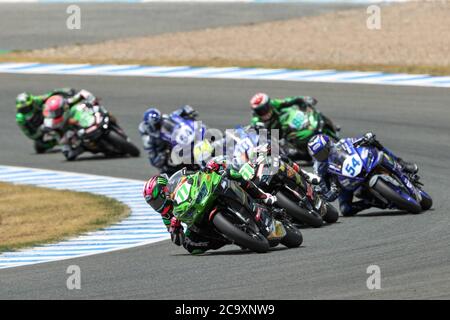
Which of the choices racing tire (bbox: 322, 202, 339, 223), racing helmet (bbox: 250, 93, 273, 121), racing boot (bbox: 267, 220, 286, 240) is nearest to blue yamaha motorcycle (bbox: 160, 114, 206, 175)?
racing helmet (bbox: 250, 93, 273, 121)

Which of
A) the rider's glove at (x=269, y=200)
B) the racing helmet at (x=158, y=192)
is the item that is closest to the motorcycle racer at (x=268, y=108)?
the rider's glove at (x=269, y=200)

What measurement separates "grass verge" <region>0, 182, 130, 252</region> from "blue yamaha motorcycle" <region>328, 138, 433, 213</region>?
140 inches

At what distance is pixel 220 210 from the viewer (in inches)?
513

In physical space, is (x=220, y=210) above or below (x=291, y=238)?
above

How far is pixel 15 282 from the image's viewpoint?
41.2ft

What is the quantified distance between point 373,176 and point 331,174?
64 cm

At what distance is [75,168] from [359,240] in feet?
33.5

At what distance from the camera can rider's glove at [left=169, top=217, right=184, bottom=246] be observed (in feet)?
44.9

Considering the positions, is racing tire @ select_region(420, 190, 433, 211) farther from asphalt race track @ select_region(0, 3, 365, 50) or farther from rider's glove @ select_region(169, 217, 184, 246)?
asphalt race track @ select_region(0, 3, 365, 50)

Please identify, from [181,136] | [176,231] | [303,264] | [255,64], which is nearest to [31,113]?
[181,136]

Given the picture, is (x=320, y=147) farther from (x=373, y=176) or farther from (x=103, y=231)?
(x=103, y=231)

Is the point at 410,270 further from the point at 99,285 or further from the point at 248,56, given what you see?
the point at 248,56

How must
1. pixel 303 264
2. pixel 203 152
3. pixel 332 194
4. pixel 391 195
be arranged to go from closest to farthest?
pixel 303 264, pixel 391 195, pixel 332 194, pixel 203 152
